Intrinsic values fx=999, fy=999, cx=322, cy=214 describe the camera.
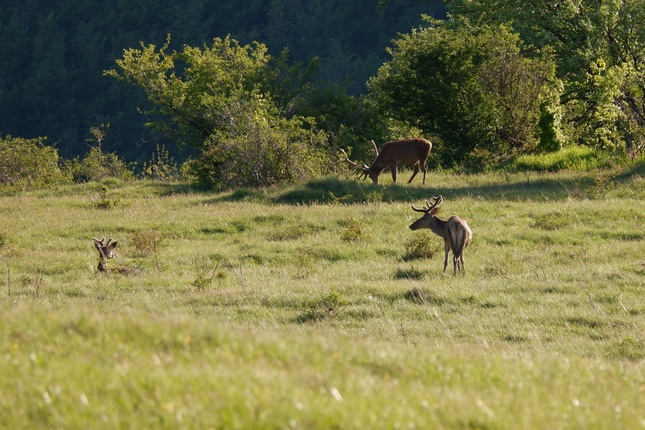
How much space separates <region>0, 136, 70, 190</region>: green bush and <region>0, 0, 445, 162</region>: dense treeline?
140ft

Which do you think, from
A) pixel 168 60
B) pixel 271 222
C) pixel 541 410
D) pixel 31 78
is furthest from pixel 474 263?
pixel 31 78

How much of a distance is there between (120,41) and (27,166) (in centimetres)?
5636

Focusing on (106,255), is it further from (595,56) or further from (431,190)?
(595,56)

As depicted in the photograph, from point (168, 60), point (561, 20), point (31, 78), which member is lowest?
point (31, 78)

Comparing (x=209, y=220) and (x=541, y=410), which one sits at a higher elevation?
(x=541, y=410)

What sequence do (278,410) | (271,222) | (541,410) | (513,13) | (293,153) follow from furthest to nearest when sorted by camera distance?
(513,13) < (293,153) < (271,222) < (541,410) < (278,410)

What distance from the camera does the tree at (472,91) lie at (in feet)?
102

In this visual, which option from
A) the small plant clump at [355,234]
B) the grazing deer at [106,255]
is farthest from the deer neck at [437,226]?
the grazing deer at [106,255]

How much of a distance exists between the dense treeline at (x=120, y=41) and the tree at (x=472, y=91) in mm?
51885

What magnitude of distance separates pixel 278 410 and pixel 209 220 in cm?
1600

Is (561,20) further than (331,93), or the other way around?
(331,93)

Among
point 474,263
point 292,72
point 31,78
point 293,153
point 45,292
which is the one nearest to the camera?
point 45,292

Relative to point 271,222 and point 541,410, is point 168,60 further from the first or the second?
point 541,410

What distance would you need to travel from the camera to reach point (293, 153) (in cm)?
2872
